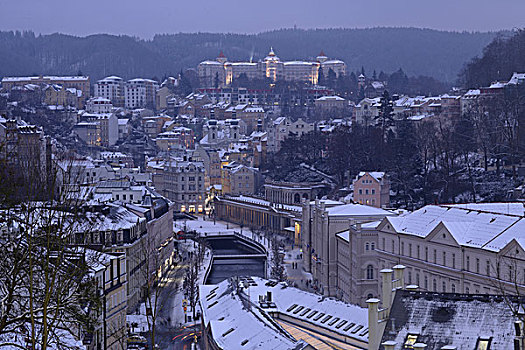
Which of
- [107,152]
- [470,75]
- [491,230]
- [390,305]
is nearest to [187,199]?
[107,152]

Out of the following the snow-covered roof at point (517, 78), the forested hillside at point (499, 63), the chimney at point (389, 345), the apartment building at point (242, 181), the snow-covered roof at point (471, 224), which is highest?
the forested hillside at point (499, 63)

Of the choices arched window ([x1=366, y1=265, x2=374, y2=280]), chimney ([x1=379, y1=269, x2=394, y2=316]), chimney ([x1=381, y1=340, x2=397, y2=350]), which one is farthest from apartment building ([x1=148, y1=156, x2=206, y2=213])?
chimney ([x1=381, y1=340, x2=397, y2=350])

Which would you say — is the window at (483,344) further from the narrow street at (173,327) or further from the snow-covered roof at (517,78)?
the snow-covered roof at (517,78)

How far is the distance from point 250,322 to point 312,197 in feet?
228

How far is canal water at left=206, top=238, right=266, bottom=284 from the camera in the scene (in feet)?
248

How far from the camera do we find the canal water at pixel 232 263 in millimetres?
75625

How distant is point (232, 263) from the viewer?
8244cm

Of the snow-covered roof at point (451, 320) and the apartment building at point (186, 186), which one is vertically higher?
the snow-covered roof at point (451, 320)

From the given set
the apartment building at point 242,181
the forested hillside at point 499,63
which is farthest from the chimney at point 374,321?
the apartment building at point 242,181

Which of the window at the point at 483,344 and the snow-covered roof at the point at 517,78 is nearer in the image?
the window at the point at 483,344

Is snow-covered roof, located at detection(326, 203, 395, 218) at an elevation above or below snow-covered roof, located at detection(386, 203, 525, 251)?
below

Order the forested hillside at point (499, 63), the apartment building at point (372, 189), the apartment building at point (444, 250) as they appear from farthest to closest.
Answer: the forested hillside at point (499, 63) < the apartment building at point (372, 189) < the apartment building at point (444, 250)

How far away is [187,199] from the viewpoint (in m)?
126

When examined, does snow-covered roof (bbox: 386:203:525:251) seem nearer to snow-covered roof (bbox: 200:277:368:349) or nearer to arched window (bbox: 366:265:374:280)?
arched window (bbox: 366:265:374:280)
